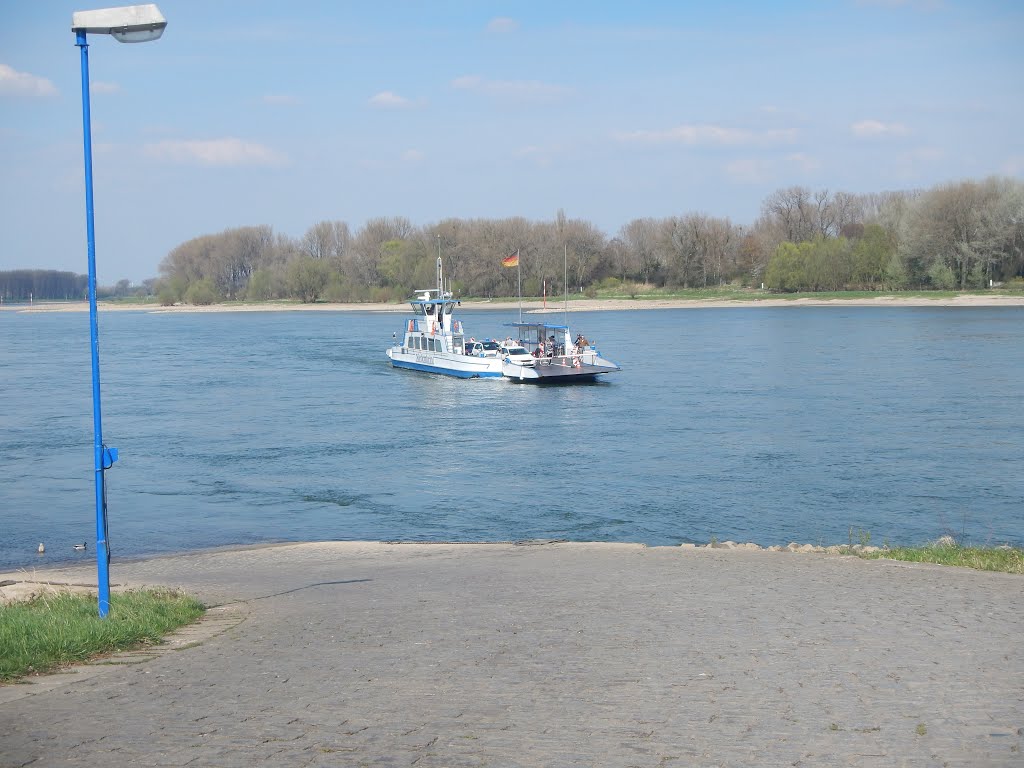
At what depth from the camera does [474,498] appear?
2417 centimetres

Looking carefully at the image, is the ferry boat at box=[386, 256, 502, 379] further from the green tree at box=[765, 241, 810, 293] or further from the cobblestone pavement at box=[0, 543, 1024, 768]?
the green tree at box=[765, 241, 810, 293]

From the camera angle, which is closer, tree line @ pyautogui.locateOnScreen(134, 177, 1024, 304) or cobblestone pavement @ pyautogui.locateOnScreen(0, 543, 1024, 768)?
cobblestone pavement @ pyautogui.locateOnScreen(0, 543, 1024, 768)

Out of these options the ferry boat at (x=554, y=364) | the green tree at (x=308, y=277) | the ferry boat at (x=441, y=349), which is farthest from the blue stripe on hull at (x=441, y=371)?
the green tree at (x=308, y=277)

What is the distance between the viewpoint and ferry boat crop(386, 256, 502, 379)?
5519 cm

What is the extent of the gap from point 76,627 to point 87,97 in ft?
15.5

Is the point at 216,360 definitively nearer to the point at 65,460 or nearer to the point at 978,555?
the point at 65,460

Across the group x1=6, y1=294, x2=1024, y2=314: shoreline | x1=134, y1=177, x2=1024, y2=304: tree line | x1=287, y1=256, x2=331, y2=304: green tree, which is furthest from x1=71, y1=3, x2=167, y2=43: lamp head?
x1=287, y1=256, x2=331, y2=304: green tree

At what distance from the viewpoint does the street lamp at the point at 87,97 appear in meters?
9.02

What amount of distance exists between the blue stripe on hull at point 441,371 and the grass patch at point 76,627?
4348 cm

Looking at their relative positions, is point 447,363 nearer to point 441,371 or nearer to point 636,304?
point 441,371

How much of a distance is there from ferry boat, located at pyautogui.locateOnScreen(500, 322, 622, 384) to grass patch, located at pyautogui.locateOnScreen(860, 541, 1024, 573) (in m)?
36.0

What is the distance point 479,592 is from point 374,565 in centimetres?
356

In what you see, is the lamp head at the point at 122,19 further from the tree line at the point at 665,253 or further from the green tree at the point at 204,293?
the green tree at the point at 204,293

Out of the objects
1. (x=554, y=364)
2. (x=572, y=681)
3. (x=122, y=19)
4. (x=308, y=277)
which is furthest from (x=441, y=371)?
(x=308, y=277)
